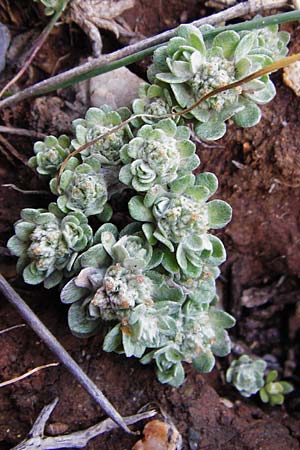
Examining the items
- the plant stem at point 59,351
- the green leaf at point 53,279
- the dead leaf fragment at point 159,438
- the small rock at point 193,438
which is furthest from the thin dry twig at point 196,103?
the small rock at point 193,438

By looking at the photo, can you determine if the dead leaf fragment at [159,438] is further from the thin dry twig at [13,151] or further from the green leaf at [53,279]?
the thin dry twig at [13,151]

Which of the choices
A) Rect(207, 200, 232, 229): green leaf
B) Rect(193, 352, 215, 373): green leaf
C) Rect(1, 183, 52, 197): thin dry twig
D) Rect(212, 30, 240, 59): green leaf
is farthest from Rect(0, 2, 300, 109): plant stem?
Rect(193, 352, 215, 373): green leaf

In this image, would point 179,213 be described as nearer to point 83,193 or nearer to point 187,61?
point 83,193

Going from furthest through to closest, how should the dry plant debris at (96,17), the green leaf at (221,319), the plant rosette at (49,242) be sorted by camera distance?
the dry plant debris at (96,17) → the green leaf at (221,319) → the plant rosette at (49,242)

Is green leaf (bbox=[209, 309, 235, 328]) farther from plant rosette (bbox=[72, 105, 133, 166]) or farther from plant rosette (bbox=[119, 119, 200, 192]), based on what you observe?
plant rosette (bbox=[72, 105, 133, 166])

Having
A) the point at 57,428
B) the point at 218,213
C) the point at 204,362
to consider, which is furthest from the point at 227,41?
the point at 57,428
